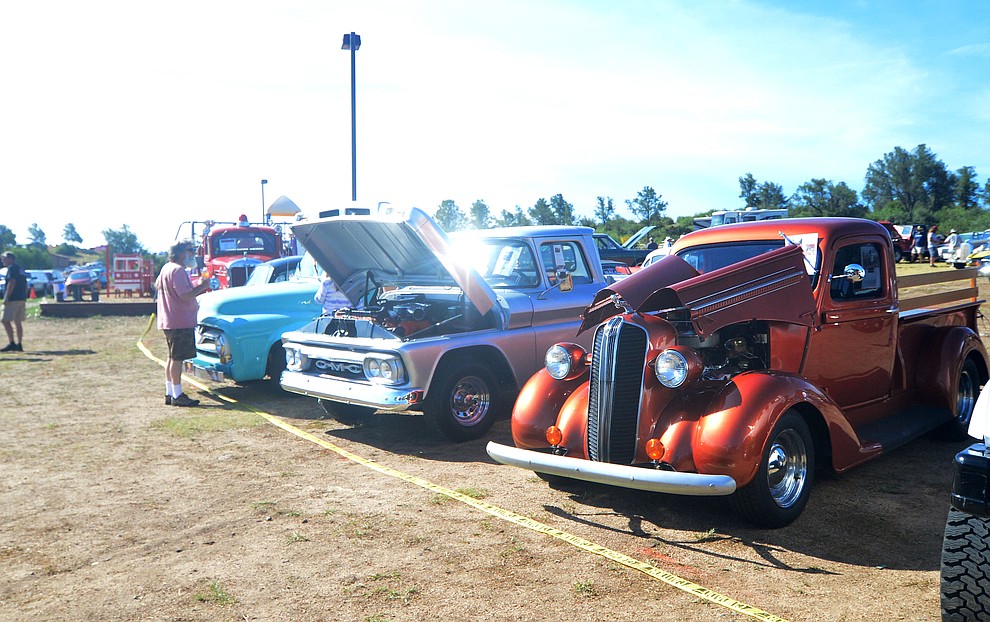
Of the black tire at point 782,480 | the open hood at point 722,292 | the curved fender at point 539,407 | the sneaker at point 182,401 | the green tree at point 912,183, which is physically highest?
the green tree at point 912,183

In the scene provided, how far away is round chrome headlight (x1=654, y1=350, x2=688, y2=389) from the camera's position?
468 centimetres

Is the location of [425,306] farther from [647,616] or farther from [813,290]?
[647,616]

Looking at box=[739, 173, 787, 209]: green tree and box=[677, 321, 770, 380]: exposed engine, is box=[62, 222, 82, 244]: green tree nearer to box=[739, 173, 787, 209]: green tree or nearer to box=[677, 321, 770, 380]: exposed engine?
box=[739, 173, 787, 209]: green tree

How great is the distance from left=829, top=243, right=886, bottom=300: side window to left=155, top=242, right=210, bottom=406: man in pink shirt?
22.3ft

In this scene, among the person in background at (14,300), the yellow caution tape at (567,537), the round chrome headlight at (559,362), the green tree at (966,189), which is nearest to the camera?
the yellow caution tape at (567,537)

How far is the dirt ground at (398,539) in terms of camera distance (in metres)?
3.80

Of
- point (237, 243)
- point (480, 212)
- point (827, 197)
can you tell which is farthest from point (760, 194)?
point (237, 243)

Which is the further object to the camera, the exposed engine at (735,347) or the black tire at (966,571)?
the exposed engine at (735,347)

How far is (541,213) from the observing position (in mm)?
37844

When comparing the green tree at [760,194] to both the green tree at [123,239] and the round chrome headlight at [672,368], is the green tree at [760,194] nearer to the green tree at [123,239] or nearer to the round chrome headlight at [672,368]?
the round chrome headlight at [672,368]

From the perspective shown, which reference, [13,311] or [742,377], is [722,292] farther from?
[13,311]

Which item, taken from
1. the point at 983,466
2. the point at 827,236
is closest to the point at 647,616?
the point at 983,466

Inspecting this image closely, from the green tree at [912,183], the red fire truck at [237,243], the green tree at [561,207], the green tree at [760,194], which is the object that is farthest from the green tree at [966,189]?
the red fire truck at [237,243]

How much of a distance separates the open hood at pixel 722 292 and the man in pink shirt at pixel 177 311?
551 centimetres
